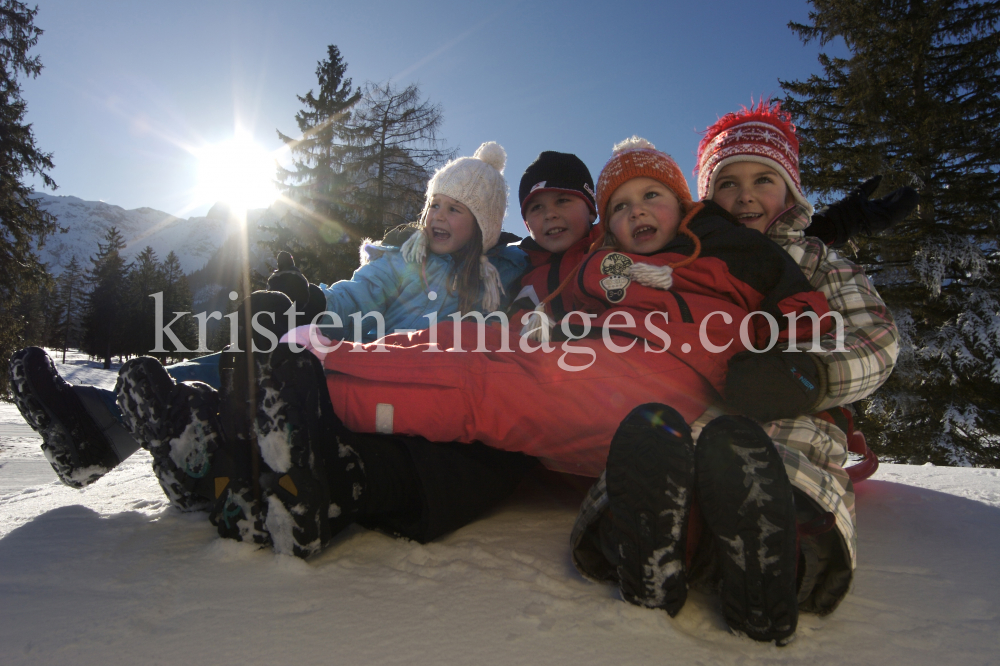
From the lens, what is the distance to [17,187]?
9.60 meters

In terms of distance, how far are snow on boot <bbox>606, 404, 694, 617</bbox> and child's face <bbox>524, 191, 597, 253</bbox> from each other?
1.57m

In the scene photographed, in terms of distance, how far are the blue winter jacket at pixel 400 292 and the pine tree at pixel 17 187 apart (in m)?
10.1

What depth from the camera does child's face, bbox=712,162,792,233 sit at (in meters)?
1.84

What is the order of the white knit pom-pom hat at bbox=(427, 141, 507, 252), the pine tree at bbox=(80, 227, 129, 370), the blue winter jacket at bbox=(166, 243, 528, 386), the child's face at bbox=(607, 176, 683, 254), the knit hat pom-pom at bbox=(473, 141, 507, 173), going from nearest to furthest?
1. the child's face at bbox=(607, 176, 683, 254)
2. the blue winter jacket at bbox=(166, 243, 528, 386)
3. the white knit pom-pom hat at bbox=(427, 141, 507, 252)
4. the knit hat pom-pom at bbox=(473, 141, 507, 173)
5. the pine tree at bbox=(80, 227, 129, 370)

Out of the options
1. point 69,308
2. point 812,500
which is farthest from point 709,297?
point 69,308

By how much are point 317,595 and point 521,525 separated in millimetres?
618

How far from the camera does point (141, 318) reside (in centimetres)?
3095

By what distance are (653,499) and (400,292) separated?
186 centimetres

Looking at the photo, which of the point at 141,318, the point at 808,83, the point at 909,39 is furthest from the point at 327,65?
the point at 141,318

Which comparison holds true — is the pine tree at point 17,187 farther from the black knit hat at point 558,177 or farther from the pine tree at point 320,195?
the black knit hat at point 558,177

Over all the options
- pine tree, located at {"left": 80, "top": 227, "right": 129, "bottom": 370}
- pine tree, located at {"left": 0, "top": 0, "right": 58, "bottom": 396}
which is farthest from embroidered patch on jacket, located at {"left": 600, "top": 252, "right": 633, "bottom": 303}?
pine tree, located at {"left": 80, "top": 227, "right": 129, "bottom": 370}

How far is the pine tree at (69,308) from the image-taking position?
3784 centimetres

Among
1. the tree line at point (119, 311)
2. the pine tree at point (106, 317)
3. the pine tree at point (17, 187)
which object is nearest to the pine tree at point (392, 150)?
the pine tree at point (17, 187)

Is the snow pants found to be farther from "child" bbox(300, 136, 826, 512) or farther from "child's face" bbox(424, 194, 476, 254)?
"child's face" bbox(424, 194, 476, 254)
